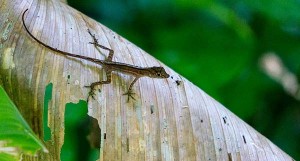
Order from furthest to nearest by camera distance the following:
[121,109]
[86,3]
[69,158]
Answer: [86,3] < [69,158] < [121,109]

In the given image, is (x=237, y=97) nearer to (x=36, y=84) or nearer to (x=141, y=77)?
(x=141, y=77)

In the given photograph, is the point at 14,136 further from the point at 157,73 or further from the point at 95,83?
the point at 157,73

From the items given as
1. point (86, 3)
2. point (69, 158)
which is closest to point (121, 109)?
point (69, 158)

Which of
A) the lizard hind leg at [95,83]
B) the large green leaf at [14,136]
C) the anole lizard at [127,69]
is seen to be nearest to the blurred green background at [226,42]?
the anole lizard at [127,69]

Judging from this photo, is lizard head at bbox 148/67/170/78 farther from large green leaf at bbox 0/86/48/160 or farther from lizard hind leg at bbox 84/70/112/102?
large green leaf at bbox 0/86/48/160

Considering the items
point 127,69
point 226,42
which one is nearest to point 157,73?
point 127,69

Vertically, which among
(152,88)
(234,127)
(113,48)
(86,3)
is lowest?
(234,127)
